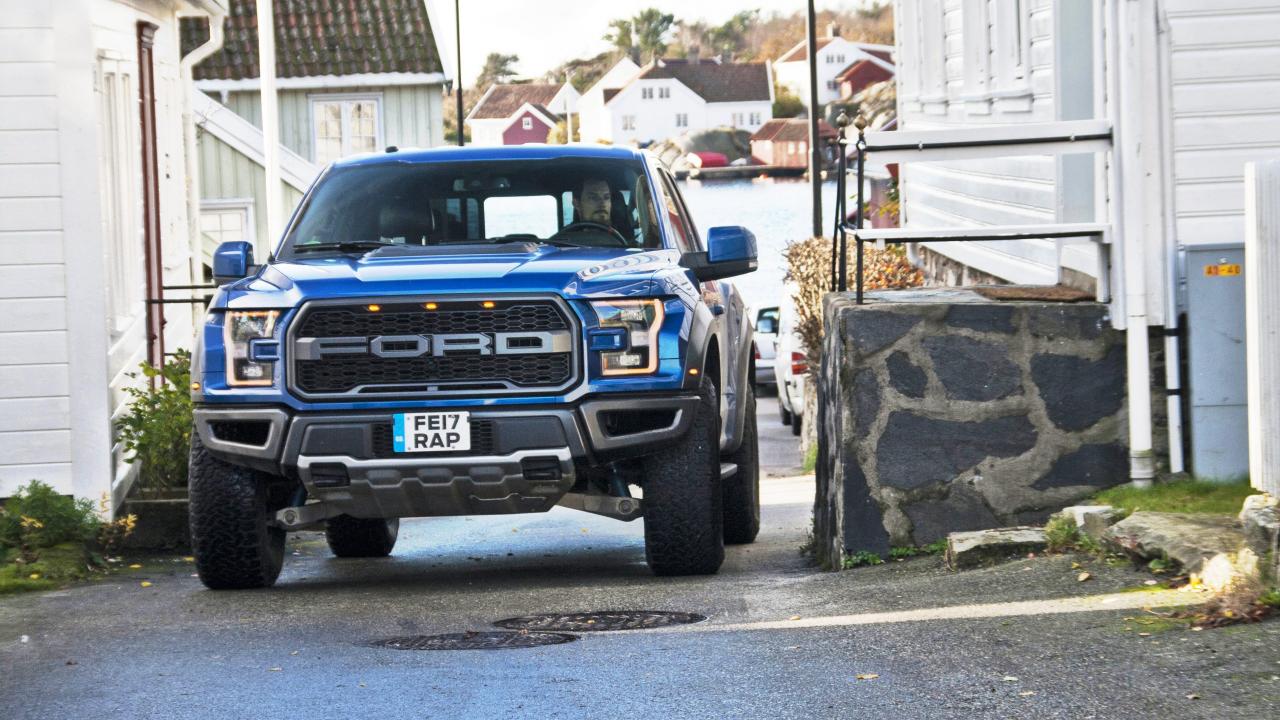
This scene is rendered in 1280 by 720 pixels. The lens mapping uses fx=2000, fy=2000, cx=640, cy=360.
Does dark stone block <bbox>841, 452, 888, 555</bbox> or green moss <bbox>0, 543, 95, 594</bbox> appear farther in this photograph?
green moss <bbox>0, 543, 95, 594</bbox>

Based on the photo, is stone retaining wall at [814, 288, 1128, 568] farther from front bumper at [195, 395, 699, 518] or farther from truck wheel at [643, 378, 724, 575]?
front bumper at [195, 395, 699, 518]

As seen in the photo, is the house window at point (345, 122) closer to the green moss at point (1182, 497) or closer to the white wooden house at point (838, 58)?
the green moss at point (1182, 497)

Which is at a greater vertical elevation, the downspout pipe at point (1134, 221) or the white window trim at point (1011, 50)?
the white window trim at point (1011, 50)

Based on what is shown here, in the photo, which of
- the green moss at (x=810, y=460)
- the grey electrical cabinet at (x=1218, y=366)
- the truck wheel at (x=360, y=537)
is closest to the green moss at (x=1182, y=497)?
the grey electrical cabinet at (x=1218, y=366)

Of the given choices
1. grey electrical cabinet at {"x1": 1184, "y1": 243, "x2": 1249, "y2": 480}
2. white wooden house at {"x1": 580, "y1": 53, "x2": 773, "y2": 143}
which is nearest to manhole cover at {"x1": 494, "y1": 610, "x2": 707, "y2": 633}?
grey electrical cabinet at {"x1": 1184, "y1": 243, "x2": 1249, "y2": 480}

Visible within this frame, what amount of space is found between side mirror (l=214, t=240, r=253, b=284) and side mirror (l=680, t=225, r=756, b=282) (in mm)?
2008

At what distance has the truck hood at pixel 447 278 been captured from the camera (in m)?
8.35

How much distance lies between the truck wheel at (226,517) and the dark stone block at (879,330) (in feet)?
8.92

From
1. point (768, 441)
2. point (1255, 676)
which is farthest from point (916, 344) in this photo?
point (768, 441)

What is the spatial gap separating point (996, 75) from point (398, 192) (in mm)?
5515

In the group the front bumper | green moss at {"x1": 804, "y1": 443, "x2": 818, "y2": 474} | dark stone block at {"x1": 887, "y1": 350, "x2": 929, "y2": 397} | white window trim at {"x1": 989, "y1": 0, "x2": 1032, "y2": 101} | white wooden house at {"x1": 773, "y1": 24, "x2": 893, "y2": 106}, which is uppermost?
white wooden house at {"x1": 773, "y1": 24, "x2": 893, "y2": 106}

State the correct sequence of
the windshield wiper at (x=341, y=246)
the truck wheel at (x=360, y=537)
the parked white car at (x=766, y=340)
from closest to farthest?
the windshield wiper at (x=341, y=246), the truck wheel at (x=360, y=537), the parked white car at (x=766, y=340)

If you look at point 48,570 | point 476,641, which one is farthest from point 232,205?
point 476,641

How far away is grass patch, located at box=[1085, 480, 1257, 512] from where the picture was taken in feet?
26.4
